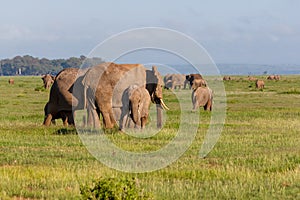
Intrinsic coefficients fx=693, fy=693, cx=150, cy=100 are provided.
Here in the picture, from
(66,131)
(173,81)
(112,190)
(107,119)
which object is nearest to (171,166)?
(112,190)

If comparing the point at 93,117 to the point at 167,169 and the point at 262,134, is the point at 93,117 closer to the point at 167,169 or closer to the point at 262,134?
the point at 262,134

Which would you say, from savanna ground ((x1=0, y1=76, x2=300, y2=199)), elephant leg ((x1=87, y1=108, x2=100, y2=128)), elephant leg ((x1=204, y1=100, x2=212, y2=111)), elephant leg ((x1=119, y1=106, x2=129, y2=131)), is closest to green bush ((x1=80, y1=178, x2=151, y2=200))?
savanna ground ((x1=0, y1=76, x2=300, y2=199))

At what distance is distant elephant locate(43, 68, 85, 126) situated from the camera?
22984 millimetres

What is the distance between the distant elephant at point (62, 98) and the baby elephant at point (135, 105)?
113 inches

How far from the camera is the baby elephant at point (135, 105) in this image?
19938 mm

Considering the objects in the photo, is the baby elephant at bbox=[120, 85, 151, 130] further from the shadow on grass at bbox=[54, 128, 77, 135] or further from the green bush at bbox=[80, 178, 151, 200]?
the green bush at bbox=[80, 178, 151, 200]

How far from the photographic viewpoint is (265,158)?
47.4 ft

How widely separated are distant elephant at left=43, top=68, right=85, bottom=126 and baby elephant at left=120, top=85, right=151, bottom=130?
2865 mm

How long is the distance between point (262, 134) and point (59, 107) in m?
7.13

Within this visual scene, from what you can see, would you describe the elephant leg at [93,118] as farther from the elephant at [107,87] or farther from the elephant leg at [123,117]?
the elephant leg at [123,117]

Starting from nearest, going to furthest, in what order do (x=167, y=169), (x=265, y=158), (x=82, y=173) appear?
1. (x=82, y=173)
2. (x=167, y=169)
3. (x=265, y=158)

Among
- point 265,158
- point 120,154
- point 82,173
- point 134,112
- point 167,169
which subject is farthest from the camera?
point 134,112

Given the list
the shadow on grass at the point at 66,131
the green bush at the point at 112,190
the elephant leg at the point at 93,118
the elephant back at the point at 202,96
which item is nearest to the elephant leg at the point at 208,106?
the elephant back at the point at 202,96

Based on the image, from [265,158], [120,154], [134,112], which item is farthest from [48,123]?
[265,158]
